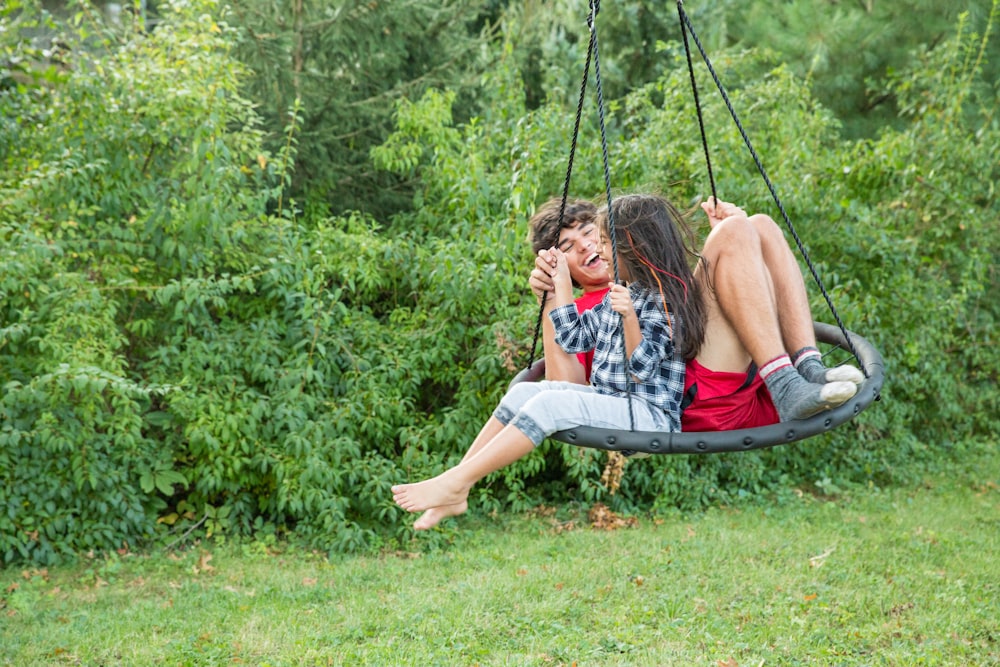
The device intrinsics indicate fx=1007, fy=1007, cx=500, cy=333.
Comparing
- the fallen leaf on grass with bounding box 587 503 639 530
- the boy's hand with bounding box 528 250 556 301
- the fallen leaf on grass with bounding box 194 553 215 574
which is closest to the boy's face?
the boy's hand with bounding box 528 250 556 301

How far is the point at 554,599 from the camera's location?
468 cm

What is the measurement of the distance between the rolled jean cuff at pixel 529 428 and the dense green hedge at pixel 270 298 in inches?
89.5

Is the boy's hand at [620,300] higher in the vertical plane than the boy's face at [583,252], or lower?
lower

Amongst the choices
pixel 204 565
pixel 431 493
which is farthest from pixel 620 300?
pixel 204 565

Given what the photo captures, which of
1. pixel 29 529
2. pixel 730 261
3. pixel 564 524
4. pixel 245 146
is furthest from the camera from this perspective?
pixel 564 524

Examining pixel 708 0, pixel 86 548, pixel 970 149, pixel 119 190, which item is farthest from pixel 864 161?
pixel 86 548

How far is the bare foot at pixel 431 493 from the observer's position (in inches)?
111

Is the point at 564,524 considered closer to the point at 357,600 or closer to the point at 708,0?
the point at 357,600

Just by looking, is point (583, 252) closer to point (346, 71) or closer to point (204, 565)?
point (204, 565)

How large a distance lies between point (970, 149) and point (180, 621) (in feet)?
18.9

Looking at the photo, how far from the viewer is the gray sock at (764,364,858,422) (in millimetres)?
Answer: 2588

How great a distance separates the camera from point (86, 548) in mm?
5312

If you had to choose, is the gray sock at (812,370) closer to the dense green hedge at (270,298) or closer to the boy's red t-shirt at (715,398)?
the boy's red t-shirt at (715,398)

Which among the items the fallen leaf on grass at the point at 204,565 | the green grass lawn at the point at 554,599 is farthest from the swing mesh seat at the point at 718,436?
the fallen leaf on grass at the point at 204,565
